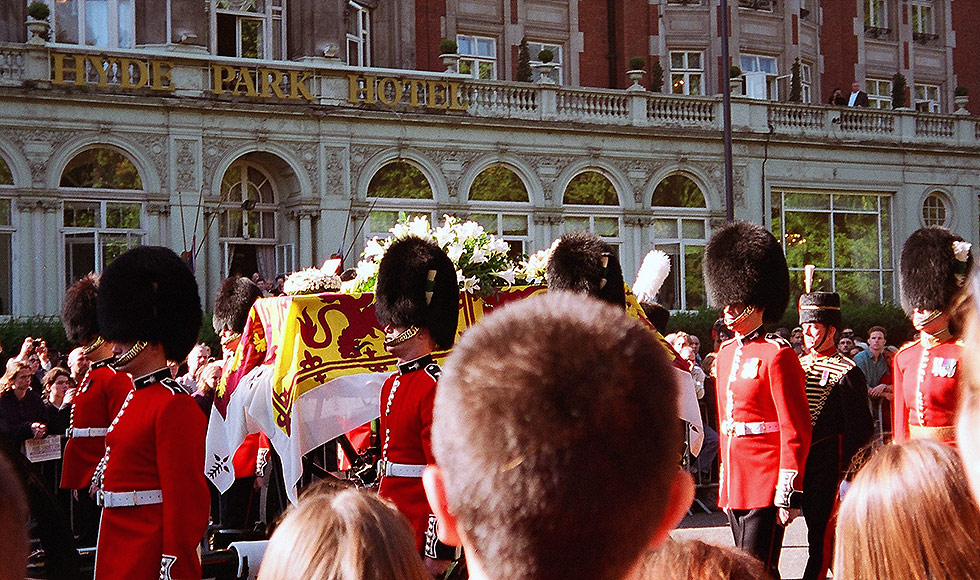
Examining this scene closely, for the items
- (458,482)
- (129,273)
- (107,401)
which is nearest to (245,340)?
(107,401)

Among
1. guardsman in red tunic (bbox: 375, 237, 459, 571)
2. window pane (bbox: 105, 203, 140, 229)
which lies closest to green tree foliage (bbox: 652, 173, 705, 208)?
window pane (bbox: 105, 203, 140, 229)

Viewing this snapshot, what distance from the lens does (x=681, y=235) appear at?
84.8 feet

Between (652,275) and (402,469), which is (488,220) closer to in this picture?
(652,275)

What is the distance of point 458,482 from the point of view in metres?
1.66

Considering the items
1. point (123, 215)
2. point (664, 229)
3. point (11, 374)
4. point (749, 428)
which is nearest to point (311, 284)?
point (11, 374)

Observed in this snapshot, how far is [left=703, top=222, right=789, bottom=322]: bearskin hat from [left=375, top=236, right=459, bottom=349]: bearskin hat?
5.30ft

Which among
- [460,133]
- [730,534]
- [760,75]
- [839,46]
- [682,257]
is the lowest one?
[730,534]

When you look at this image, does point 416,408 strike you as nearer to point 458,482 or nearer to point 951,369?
point 951,369

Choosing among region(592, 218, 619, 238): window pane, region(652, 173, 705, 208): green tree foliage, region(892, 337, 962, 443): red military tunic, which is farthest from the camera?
region(652, 173, 705, 208): green tree foliage

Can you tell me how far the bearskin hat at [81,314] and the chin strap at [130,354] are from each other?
3888 millimetres

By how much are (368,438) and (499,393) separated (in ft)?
22.7

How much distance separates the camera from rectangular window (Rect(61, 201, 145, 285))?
20.1 m

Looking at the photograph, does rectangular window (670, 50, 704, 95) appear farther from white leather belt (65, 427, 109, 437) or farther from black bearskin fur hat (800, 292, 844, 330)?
white leather belt (65, 427, 109, 437)

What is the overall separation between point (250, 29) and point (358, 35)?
8.53 ft
